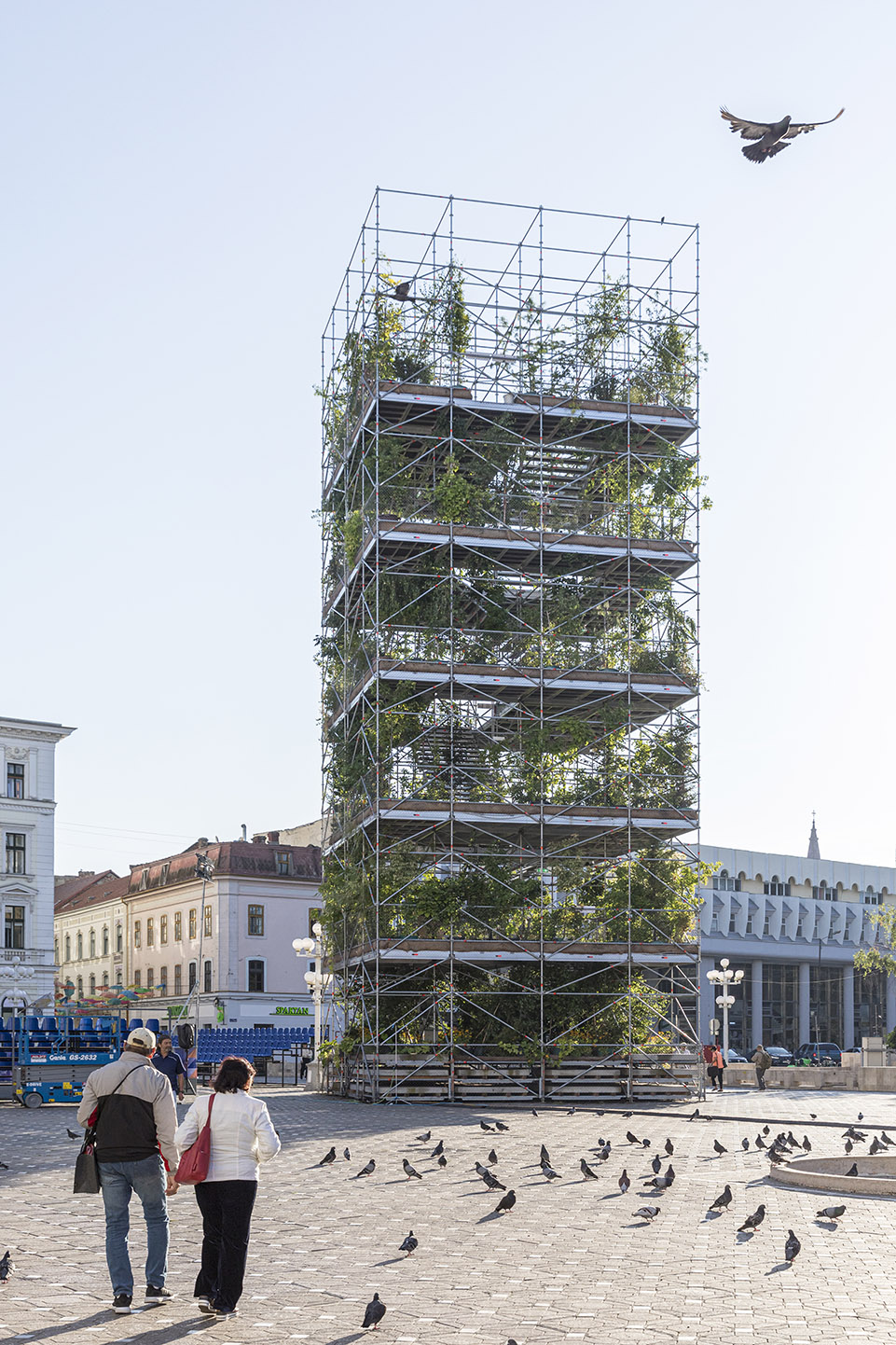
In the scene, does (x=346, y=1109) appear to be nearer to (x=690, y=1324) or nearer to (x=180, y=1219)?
(x=180, y=1219)

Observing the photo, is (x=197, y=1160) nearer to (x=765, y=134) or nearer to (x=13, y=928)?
(x=765, y=134)

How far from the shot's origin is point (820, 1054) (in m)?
75.6

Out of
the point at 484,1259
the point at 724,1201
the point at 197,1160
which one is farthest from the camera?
the point at 724,1201

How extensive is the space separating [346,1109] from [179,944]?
4441cm

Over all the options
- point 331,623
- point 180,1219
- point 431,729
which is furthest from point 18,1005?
point 180,1219

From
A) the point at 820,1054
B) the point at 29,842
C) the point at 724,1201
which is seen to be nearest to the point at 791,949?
the point at 820,1054

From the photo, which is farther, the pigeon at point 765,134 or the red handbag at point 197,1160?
the pigeon at point 765,134

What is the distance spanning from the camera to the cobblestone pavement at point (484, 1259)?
9.56 m

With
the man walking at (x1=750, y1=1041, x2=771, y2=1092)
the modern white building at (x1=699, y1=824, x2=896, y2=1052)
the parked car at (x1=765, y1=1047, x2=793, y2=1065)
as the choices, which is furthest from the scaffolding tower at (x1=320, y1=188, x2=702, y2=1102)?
the modern white building at (x1=699, y1=824, x2=896, y2=1052)

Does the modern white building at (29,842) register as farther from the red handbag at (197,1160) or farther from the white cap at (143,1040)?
the red handbag at (197,1160)

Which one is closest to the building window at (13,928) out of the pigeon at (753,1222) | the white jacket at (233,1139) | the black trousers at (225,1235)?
the pigeon at (753,1222)

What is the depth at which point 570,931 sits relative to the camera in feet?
126

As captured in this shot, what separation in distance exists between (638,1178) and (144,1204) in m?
9.24

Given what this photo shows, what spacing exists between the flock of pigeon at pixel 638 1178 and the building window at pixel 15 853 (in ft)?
132
